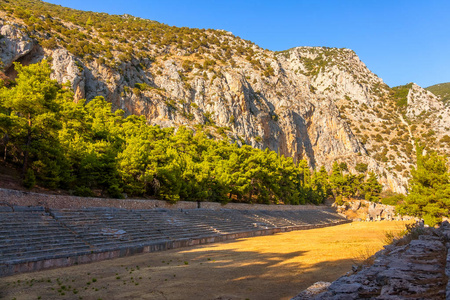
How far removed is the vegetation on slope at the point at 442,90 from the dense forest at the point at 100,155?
120390 mm

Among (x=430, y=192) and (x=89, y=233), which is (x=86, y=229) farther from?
(x=430, y=192)

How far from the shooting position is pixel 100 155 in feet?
91.9

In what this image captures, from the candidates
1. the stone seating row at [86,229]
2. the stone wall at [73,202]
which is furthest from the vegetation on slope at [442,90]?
the stone seating row at [86,229]

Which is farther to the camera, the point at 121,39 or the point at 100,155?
the point at 121,39

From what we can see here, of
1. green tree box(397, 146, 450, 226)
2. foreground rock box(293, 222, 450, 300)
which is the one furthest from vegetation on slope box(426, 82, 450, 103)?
foreground rock box(293, 222, 450, 300)

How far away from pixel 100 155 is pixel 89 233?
12.3 meters

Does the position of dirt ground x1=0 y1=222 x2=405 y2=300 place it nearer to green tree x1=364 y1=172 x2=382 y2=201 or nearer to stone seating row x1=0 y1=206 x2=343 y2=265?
stone seating row x1=0 y1=206 x2=343 y2=265

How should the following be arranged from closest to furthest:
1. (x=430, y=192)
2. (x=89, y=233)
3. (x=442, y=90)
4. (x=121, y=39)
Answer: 1. (x=89, y=233)
2. (x=430, y=192)
3. (x=121, y=39)
4. (x=442, y=90)

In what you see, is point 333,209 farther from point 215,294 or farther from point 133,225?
point 215,294

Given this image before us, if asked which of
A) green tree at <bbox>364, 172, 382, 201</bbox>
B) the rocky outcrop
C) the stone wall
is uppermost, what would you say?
the stone wall

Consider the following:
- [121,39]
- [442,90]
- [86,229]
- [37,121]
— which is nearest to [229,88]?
[121,39]

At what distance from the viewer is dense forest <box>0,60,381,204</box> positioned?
22.2 meters

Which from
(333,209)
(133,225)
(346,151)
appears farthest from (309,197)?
(133,225)

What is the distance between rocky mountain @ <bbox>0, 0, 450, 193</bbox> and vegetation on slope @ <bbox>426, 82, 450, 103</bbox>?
30.3ft
